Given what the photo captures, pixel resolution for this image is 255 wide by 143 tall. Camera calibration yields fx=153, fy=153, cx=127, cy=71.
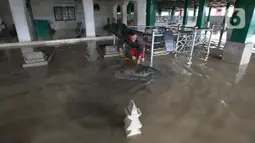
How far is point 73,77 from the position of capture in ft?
13.4

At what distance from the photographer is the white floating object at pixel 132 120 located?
2064mm

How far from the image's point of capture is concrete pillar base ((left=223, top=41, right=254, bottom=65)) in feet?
15.9

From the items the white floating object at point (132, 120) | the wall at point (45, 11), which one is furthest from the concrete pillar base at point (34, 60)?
the wall at point (45, 11)

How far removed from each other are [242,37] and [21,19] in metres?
9.99

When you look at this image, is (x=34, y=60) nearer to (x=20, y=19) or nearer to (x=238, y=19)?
(x=20, y=19)

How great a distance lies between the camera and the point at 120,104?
2.89m

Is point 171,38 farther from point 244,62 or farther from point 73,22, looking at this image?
point 73,22

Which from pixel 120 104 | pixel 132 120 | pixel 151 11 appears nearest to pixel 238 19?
pixel 151 11

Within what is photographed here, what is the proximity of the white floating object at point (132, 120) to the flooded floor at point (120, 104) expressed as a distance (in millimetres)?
95

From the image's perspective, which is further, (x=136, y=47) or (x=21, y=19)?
(x=21, y=19)

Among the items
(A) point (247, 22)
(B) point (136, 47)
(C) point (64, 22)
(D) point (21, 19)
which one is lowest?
(B) point (136, 47)

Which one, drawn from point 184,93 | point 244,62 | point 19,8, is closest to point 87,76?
point 184,93

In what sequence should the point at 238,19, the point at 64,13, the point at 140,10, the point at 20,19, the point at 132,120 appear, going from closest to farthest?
the point at 132,120, the point at 238,19, the point at 20,19, the point at 140,10, the point at 64,13

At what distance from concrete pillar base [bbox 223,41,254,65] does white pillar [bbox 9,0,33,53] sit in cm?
953
